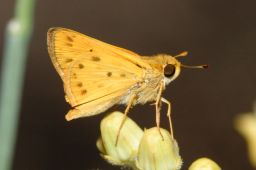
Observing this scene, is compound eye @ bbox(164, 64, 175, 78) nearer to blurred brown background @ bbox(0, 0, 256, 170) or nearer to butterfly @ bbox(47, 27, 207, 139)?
butterfly @ bbox(47, 27, 207, 139)

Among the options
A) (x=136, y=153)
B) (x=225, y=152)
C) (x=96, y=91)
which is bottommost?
(x=225, y=152)

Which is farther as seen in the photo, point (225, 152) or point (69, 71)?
point (225, 152)

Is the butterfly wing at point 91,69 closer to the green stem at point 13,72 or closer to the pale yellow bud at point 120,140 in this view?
the pale yellow bud at point 120,140

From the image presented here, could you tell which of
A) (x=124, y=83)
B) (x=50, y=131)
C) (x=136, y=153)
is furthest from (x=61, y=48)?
(x=50, y=131)

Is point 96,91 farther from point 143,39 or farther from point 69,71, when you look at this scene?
point 143,39

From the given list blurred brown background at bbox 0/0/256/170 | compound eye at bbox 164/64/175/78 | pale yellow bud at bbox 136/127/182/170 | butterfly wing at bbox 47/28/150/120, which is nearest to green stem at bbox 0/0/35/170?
butterfly wing at bbox 47/28/150/120

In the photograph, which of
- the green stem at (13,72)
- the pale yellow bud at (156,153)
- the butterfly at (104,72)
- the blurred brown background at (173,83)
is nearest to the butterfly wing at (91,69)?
the butterfly at (104,72)

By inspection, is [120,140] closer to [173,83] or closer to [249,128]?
[249,128]

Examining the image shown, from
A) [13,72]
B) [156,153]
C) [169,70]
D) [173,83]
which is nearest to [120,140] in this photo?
[156,153]
